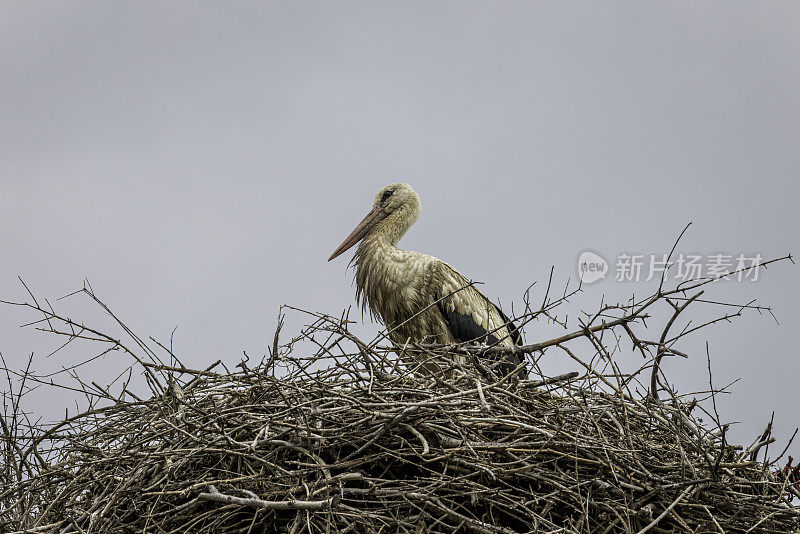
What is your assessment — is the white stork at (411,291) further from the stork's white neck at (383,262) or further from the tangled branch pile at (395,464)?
the tangled branch pile at (395,464)

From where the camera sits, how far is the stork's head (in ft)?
21.9

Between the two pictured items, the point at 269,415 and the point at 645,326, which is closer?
the point at 269,415

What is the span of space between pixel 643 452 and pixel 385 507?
103 cm

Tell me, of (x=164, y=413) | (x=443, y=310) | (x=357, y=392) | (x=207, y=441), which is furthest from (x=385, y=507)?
(x=443, y=310)

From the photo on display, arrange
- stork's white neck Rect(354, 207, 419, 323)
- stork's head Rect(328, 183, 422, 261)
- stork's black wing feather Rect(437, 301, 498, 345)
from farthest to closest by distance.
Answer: stork's head Rect(328, 183, 422, 261) < stork's white neck Rect(354, 207, 419, 323) < stork's black wing feather Rect(437, 301, 498, 345)

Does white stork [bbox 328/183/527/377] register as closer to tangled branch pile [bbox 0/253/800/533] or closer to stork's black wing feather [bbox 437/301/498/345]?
stork's black wing feather [bbox 437/301/498/345]

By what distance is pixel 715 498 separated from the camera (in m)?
3.37

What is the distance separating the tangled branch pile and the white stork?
2.07 meters

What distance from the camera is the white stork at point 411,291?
5926 millimetres

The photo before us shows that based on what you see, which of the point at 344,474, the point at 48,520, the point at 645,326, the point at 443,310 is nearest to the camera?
the point at 344,474

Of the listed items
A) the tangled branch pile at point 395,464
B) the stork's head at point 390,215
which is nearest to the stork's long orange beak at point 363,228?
the stork's head at point 390,215

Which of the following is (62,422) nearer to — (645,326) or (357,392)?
(357,392)

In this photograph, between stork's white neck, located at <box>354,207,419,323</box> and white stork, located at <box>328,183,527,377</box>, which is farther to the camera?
stork's white neck, located at <box>354,207,419,323</box>

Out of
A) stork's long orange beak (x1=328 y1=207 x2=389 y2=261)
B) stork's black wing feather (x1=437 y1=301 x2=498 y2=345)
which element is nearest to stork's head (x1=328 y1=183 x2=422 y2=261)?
stork's long orange beak (x1=328 y1=207 x2=389 y2=261)
